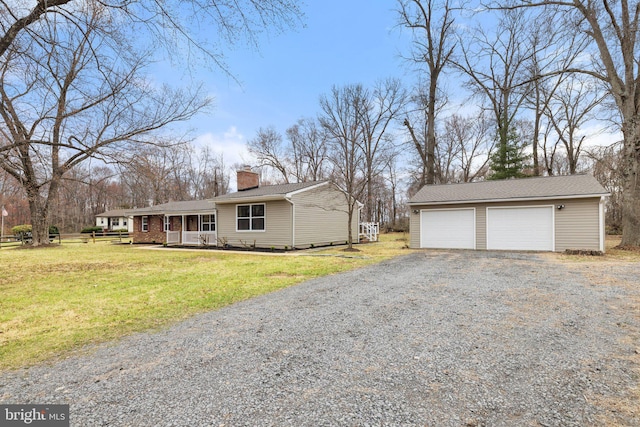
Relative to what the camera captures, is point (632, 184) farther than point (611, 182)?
No

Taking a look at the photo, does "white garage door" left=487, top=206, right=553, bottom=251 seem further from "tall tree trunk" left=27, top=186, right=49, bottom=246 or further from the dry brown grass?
"tall tree trunk" left=27, top=186, right=49, bottom=246

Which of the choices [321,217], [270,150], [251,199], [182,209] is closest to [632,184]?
[321,217]

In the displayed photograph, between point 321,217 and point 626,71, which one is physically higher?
point 626,71

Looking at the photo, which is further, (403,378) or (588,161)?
(588,161)

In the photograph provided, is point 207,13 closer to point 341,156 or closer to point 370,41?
point 370,41

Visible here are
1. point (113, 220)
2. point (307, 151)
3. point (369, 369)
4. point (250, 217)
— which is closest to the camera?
point (369, 369)

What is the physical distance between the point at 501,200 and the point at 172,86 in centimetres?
1273

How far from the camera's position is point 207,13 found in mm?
4078

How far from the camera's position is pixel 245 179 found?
19141 mm

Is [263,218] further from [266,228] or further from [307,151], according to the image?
[307,151]

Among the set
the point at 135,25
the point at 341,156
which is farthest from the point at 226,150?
the point at 135,25

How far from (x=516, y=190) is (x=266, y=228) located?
1159cm

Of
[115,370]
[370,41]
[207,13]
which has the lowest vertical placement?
[115,370]

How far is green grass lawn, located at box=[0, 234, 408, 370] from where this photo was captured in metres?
3.74
